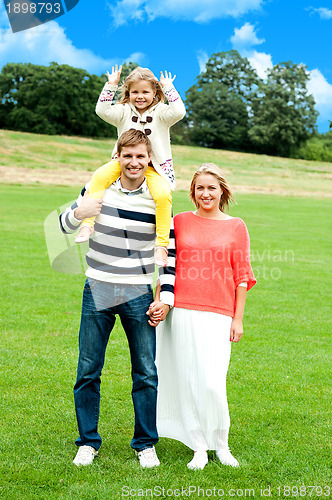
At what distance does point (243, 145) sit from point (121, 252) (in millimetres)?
73453

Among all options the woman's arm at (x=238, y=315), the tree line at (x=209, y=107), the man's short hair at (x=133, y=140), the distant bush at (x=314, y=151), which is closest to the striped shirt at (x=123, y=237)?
the man's short hair at (x=133, y=140)

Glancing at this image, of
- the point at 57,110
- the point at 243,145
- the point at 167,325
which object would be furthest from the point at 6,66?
the point at 167,325

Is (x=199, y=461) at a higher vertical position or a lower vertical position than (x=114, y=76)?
lower

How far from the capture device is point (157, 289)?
146 inches

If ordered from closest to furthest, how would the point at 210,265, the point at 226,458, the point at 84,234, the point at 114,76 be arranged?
1. the point at 84,234
2. the point at 210,265
3. the point at 226,458
4. the point at 114,76

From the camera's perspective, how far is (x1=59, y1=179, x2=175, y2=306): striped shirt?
346cm

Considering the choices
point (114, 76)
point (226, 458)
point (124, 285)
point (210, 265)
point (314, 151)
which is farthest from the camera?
point (314, 151)

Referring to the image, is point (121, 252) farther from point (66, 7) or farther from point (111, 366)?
point (66, 7)

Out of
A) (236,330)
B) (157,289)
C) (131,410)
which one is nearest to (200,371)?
(236,330)

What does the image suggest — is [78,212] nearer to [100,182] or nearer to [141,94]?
[100,182]

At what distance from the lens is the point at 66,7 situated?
625cm

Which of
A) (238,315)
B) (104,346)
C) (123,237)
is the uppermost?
(123,237)

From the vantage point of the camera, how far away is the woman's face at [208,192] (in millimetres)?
3680

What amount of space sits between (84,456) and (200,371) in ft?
3.22
